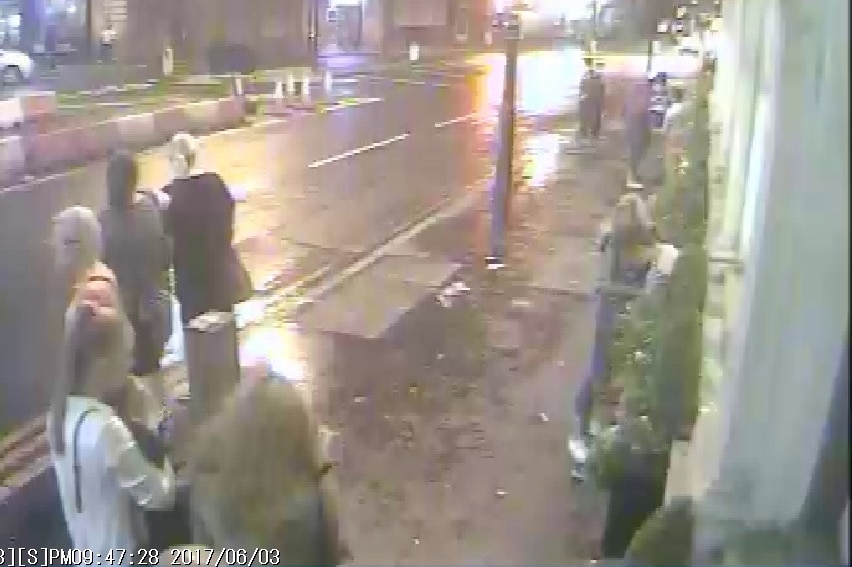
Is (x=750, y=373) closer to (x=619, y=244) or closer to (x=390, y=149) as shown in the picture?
(x=619, y=244)

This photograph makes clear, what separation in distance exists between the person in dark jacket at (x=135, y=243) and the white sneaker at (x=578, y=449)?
0.88 meters

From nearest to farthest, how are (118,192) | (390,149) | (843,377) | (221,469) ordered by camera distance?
(843,377) → (221,469) → (118,192) → (390,149)

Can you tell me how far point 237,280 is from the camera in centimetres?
178

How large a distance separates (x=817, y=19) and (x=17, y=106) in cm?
183

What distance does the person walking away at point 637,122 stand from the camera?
7.50 ft

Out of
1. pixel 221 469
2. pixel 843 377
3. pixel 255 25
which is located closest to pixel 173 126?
pixel 255 25

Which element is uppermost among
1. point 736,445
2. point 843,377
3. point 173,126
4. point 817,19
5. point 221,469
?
point 817,19

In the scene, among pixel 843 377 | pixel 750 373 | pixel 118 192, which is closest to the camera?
pixel 843 377

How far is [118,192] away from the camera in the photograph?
5.79ft

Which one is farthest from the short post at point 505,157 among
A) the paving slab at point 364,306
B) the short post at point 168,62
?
the short post at point 168,62

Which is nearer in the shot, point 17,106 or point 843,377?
point 843,377

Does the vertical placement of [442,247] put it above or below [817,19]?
below

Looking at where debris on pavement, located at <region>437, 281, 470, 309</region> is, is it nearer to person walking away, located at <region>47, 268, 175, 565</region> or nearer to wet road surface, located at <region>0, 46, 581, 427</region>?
wet road surface, located at <region>0, 46, 581, 427</region>

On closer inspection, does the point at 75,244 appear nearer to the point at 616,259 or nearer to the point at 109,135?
the point at 109,135
